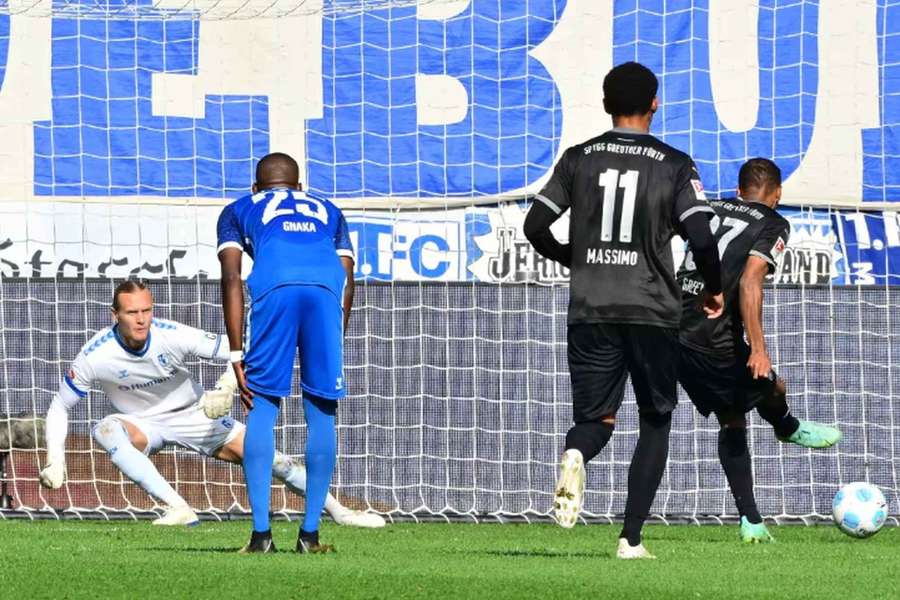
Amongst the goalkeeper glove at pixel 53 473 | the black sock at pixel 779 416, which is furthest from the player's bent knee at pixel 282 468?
the black sock at pixel 779 416

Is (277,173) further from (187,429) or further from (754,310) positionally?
(187,429)

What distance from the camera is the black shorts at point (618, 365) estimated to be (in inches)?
244

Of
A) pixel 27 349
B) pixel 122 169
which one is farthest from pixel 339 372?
pixel 122 169

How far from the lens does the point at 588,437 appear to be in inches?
243

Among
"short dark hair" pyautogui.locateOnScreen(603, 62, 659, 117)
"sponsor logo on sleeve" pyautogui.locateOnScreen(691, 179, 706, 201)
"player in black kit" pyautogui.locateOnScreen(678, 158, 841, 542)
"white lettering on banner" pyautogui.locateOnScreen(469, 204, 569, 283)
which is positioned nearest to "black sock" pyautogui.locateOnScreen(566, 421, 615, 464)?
"sponsor logo on sleeve" pyautogui.locateOnScreen(691, 179, 706, 201)

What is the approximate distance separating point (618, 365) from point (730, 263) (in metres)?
1.64

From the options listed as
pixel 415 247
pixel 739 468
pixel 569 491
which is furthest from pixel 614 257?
pixel 415 247

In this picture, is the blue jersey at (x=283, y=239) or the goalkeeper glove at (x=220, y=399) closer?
the blue jersey at (x=283, y=239)

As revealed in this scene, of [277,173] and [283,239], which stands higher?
[277,173]

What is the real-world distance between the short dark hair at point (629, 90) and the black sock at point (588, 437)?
112 cm

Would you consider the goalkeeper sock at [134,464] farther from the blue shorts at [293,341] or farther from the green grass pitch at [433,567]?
the blue shorts at [293,341]

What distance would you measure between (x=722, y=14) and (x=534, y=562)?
11106 millimetres

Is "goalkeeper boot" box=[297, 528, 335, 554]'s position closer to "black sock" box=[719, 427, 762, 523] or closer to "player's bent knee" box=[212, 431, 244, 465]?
"black sock" box=[719, 427, 762, 523]

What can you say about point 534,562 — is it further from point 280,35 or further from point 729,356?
point 280,35
